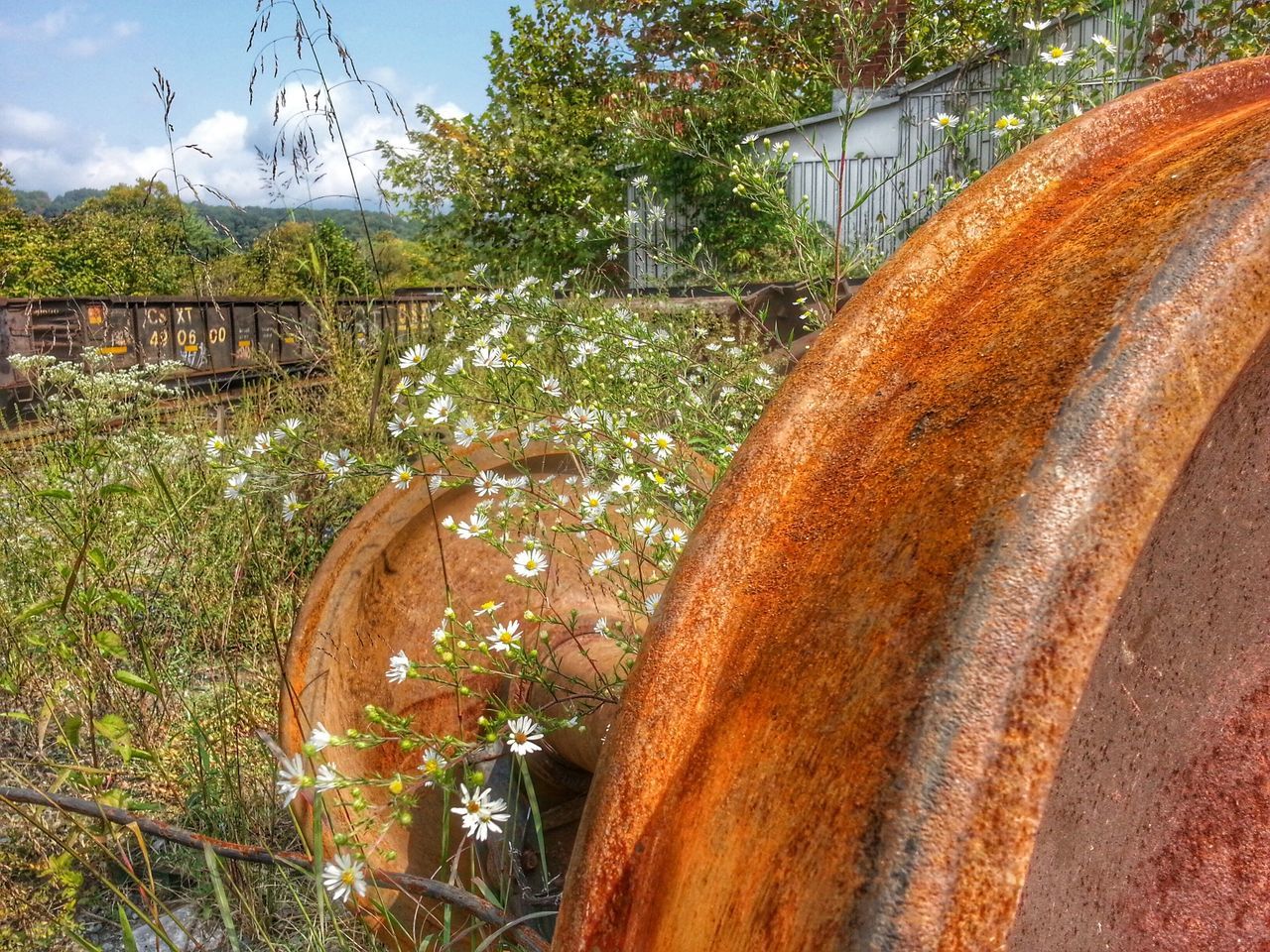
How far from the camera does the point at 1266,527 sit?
3.05ft

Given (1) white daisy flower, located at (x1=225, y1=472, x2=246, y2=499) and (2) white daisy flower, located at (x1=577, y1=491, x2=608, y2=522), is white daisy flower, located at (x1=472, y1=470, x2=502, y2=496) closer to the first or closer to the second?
(2) white daisy flower, located at (x1=577, y1=491, x2=608, y2=522)

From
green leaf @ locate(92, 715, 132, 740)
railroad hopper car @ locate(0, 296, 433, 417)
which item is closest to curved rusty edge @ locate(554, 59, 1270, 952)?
green leaf @ locate(92, 715, 132, 740)

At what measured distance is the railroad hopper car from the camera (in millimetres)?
6434

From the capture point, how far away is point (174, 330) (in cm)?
843

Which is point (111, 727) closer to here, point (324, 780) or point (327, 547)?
point (324, 780)

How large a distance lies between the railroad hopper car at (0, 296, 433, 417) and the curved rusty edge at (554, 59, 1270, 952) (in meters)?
4.52

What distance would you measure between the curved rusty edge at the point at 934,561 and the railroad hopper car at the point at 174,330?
4.52 meters

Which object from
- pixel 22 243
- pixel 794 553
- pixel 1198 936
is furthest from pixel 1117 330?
pixel 22 243

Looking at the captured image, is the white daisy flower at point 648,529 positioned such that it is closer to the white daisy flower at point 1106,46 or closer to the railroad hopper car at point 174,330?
the white daisy flower at point 1106,46

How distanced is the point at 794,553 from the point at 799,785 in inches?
8.8

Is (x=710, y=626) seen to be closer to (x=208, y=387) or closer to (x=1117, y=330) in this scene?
(x=1117, y=330)

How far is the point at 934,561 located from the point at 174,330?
881cm

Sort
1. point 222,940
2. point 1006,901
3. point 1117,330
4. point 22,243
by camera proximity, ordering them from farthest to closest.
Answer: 1. point 22,243
2. point 222,940
3. point 1117,330
4. point 1006,901

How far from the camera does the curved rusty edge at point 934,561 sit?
62 cm
